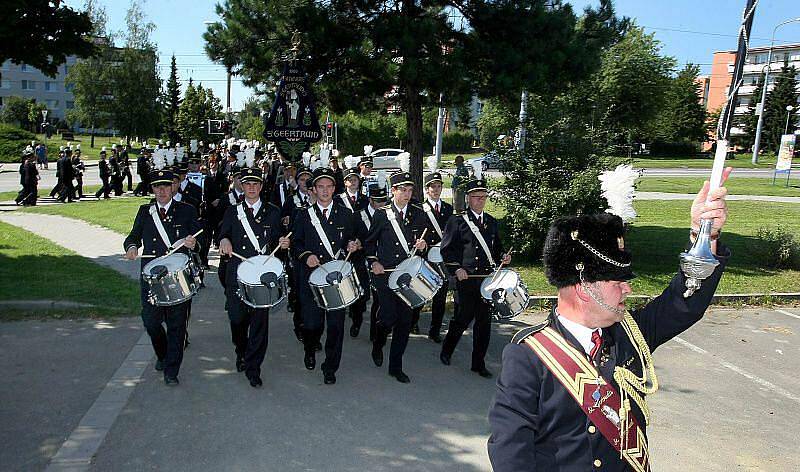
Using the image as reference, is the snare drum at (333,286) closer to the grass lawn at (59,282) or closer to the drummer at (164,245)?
the drummer at (164,245)

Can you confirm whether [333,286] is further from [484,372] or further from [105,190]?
[105,190]

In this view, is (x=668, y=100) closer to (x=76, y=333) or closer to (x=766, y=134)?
(x=76, y=333)

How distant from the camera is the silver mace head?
2.60 m

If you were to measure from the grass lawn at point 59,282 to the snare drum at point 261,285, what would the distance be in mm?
3435

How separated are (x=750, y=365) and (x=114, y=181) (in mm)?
24562

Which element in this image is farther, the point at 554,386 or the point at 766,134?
the point at 766,134

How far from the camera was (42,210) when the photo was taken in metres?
20.3

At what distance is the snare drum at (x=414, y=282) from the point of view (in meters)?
6.89

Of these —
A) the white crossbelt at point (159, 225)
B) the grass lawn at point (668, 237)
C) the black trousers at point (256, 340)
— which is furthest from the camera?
the grass lawn at point (668, 237)

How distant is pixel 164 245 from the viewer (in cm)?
684

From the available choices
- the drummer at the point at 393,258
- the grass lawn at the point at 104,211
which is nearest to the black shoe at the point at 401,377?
the drummer at the point at 393,258

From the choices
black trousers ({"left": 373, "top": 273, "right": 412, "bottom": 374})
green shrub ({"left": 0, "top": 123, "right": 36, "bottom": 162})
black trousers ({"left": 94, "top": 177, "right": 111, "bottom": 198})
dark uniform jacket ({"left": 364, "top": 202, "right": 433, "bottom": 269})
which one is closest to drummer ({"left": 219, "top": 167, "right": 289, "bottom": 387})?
dark uniform jacket ({"left": 364, "top": 202, "right": 433, "bottom": 269})

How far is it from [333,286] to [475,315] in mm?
1720

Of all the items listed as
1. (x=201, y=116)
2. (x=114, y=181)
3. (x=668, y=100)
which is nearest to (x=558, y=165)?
(x=114, y=181)
